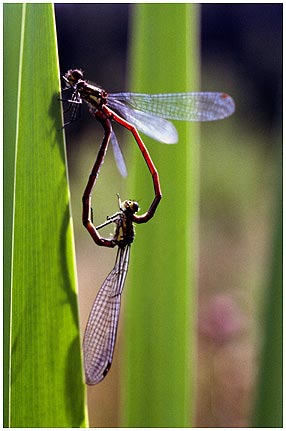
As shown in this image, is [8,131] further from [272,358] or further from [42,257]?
[272,358]

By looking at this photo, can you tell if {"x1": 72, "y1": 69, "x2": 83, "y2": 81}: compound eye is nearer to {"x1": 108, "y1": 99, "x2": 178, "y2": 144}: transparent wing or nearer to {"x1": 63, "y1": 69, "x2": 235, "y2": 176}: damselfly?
{"x1": 63, "y1": 69, "x2": 235, "y2": 176}: damselfly

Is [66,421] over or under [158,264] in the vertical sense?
under

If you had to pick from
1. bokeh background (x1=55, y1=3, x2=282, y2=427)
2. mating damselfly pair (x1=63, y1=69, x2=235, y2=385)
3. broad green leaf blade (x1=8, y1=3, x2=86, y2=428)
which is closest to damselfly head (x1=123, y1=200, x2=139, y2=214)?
mating damselfly pair (x1=63, y1=69, x2=235, y2=385)

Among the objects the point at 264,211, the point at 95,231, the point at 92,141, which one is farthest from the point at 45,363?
the point at 264,211

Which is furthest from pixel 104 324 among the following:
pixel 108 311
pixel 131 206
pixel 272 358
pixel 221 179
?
pixel 221 179

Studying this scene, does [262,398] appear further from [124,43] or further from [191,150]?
[124,43]

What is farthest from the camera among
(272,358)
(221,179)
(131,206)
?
(221,179)
